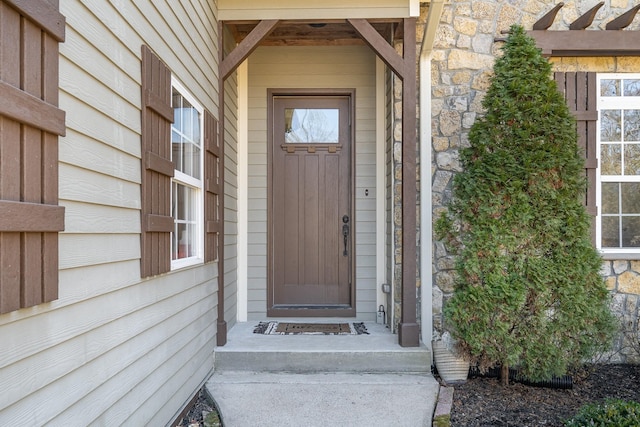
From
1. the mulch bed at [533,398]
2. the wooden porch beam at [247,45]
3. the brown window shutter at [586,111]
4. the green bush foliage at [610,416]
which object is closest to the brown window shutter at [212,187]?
the wooden porch beam at [247,45]

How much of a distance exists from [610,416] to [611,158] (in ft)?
7.38

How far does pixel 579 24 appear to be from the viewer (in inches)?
145

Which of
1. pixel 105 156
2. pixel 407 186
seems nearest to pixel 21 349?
pixel 105 156

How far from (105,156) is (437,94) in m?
2.81

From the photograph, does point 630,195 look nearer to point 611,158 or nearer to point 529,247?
point 611,158

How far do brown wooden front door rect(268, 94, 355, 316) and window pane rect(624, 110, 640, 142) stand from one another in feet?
7.75

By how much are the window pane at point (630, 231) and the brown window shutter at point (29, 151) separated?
4.11 meters

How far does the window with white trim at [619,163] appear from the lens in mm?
3826

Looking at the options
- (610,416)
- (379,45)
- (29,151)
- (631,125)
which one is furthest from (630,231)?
(29,151)

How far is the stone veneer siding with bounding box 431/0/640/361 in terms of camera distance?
379cm

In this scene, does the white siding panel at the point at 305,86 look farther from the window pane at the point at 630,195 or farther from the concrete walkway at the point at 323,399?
the window pane at the point at 630,195

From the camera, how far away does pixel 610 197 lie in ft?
12.6

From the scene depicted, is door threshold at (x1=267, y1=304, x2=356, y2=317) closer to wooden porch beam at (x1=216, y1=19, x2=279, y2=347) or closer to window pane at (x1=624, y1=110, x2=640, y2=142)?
wooden porch beam at (x1=216, y1=19, x2=279, y2=347)

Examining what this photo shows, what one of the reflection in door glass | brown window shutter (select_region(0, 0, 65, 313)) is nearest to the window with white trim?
the reflection in door glass
